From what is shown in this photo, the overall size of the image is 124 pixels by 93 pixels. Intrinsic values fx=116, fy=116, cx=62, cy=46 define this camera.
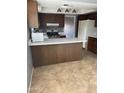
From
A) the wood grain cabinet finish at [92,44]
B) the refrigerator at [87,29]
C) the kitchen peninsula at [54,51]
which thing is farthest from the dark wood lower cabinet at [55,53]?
the refrigerator at [87,29]

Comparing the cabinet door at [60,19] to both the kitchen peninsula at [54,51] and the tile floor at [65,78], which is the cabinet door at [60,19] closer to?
the kitchen peninsula at [54,51]

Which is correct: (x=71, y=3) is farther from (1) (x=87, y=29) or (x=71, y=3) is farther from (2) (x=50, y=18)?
(2) (x=50, y=18)

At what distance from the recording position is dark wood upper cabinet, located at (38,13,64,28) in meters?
6.91

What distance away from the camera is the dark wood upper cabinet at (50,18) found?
22.7 ft

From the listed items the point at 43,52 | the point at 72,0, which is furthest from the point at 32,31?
the point at 72,0

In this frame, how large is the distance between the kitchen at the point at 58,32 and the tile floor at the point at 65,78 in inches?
15.9

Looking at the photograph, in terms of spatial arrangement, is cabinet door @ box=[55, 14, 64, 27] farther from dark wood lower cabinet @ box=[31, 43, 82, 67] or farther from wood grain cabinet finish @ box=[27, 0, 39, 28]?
wood grain cabinet finish @ box=[27, 0, 39, 28]

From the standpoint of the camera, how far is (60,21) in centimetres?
736

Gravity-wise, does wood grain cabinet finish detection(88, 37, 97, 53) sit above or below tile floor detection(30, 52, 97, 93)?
above

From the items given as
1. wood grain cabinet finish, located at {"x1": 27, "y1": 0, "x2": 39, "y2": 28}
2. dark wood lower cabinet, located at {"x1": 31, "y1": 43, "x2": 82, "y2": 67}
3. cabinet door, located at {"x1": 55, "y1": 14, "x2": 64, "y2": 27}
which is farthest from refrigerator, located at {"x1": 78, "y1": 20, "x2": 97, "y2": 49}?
wood grain cabinet finish, located at {"x1": 27, "y1": 0, "x2": 39, "y2": 28}

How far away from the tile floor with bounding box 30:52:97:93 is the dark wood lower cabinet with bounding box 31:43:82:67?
0.22 meters
